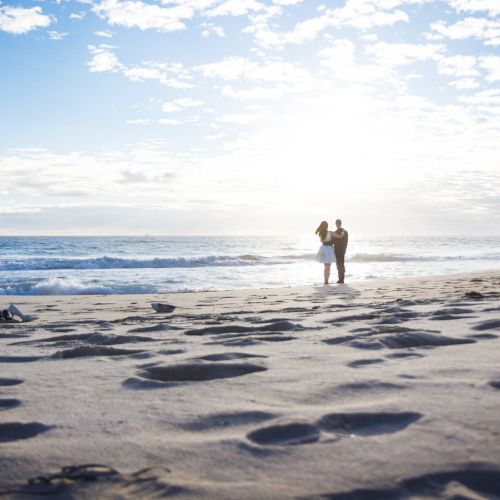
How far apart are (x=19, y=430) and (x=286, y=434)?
79 centimetres

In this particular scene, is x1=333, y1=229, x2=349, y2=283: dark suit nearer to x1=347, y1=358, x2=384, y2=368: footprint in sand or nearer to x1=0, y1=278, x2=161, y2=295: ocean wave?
x1=0, y1=278, x2=161, y2=295: ocean wave

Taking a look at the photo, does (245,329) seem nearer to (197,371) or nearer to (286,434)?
(197,371)

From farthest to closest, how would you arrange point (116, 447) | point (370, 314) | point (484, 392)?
point (370, 314) < point (484, 392) < point (116, 447)

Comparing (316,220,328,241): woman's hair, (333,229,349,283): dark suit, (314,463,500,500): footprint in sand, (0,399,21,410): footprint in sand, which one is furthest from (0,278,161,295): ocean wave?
(314,463,500,500): footprint in sand

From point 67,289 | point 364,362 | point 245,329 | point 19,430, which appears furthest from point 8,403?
point 67,289

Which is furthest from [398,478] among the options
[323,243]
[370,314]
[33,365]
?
[323,243]

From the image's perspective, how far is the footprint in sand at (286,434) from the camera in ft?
4.60

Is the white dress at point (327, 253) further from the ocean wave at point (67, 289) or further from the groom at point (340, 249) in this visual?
the ocean wave at point (67, 289)

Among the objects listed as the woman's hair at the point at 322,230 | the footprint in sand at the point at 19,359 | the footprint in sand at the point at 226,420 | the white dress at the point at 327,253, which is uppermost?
the woman's hair at the point at 322,230

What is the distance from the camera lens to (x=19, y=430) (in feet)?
5.20

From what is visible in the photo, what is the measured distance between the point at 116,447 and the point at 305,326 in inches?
110

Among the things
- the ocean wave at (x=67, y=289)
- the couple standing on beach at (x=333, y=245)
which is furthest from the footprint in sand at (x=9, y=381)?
the couple standing on beach at (x=333, y=245)

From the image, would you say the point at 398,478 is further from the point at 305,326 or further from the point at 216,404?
the point at 305,326

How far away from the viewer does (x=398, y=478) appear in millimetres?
1146
